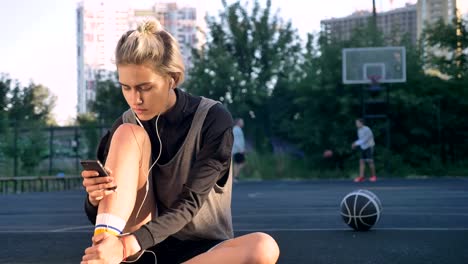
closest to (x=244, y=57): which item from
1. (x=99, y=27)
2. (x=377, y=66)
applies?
(x=377, y=66)

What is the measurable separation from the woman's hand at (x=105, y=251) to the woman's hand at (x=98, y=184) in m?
0.18

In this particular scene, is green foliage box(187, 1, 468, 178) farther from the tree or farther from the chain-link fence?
the chain-link fence

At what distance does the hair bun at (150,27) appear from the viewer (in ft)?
12.0

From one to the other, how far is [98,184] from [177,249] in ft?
1.88

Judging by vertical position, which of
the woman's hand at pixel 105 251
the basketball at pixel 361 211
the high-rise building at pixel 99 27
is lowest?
the basketball at pixel 361 211

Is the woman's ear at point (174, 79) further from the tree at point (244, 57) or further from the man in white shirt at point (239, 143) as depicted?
the tree at point (244, 57)

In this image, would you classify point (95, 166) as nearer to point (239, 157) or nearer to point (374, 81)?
point (239, 157)

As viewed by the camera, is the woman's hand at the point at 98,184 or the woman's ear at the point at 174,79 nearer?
the woman's hand at the point at 98,184

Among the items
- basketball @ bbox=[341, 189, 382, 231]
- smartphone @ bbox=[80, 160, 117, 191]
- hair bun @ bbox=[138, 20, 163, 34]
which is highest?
hair bun @ bbox=[138, 20, 163, 34]

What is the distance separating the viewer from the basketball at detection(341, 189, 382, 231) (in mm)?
9227

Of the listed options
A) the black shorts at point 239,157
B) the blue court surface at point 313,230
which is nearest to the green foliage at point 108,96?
the black shorts at point 239,157

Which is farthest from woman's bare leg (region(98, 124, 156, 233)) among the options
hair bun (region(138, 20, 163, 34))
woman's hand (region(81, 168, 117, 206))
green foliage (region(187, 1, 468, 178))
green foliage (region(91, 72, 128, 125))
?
green foliage (region(91, 72, 128, 125))

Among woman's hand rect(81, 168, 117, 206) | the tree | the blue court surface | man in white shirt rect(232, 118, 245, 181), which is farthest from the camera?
the tree

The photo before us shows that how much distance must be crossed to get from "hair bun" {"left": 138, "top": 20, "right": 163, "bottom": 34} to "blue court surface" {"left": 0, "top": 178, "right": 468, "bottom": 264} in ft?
3.32
